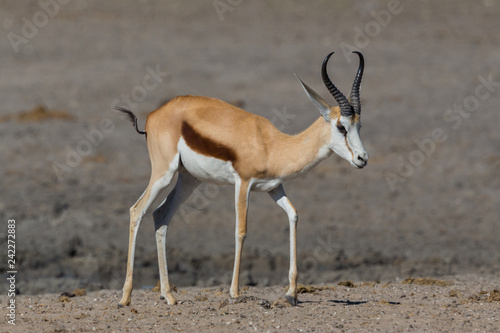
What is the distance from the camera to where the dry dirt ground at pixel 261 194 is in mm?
9867

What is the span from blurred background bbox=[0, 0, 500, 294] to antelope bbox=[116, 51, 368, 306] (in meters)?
3.27

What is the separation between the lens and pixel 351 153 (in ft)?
28.3

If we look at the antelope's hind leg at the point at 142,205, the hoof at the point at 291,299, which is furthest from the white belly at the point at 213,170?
the hoof at the point at 291,299

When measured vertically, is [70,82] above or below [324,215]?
→ above

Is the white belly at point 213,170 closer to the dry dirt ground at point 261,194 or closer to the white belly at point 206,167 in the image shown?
the white belly at point 206,167

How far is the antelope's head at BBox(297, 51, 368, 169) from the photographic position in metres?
8.57

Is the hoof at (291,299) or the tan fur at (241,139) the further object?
the hoof at (291,299)

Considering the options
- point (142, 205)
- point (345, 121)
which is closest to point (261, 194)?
point (142, 205)

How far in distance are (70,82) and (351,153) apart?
47.1ft

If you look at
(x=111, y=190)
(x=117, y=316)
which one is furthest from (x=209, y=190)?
(x=117, y=316)

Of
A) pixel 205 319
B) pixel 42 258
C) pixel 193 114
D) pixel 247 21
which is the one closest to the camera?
pixel 205 319

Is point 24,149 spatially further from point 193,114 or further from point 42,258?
point 193,114

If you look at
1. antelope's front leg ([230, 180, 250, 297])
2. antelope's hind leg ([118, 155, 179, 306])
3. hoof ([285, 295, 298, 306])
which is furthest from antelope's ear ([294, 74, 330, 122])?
hoof ([285, 295, 298, 306])

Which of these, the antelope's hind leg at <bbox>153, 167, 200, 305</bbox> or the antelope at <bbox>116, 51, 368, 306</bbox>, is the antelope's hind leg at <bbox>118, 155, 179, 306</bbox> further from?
the antelope's hind leg at <bbox>153, 167, 200, 305</bbox>
